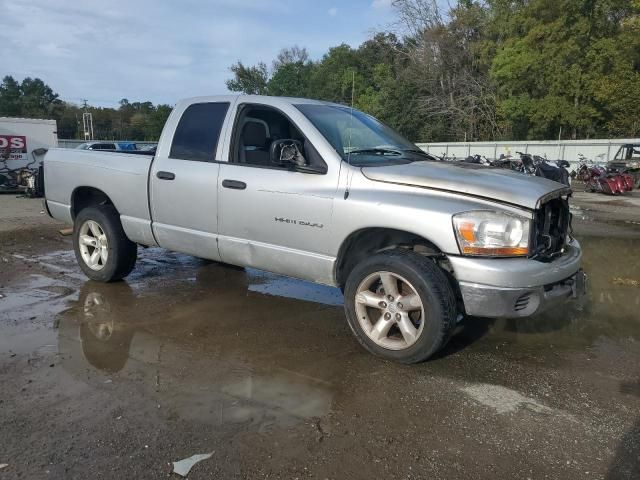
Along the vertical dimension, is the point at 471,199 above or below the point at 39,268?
above

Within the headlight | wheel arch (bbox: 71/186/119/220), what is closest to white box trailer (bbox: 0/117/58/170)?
wheel arch (bbox: 71/186/119/220)

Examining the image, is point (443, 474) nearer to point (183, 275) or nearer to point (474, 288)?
point (474, 288)

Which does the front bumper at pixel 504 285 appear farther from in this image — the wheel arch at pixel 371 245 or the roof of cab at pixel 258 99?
the roof of cab at pixel 258 99

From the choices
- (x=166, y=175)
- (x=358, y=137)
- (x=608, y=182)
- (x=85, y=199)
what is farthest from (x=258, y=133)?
(x=608, y=182)

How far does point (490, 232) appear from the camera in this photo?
3.60m

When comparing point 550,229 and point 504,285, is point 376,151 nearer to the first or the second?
point 550,229

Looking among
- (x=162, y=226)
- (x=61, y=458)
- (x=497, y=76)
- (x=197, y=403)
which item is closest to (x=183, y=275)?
(x=162, y=226)

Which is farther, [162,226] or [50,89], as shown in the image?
[50,89]

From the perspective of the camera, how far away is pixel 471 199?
3.74 metres

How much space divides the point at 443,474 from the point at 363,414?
26.9 inches

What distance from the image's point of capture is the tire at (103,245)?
580cm

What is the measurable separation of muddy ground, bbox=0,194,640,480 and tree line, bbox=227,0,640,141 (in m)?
31.9

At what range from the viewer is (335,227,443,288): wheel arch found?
3975mm

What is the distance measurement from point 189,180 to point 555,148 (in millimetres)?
31460
